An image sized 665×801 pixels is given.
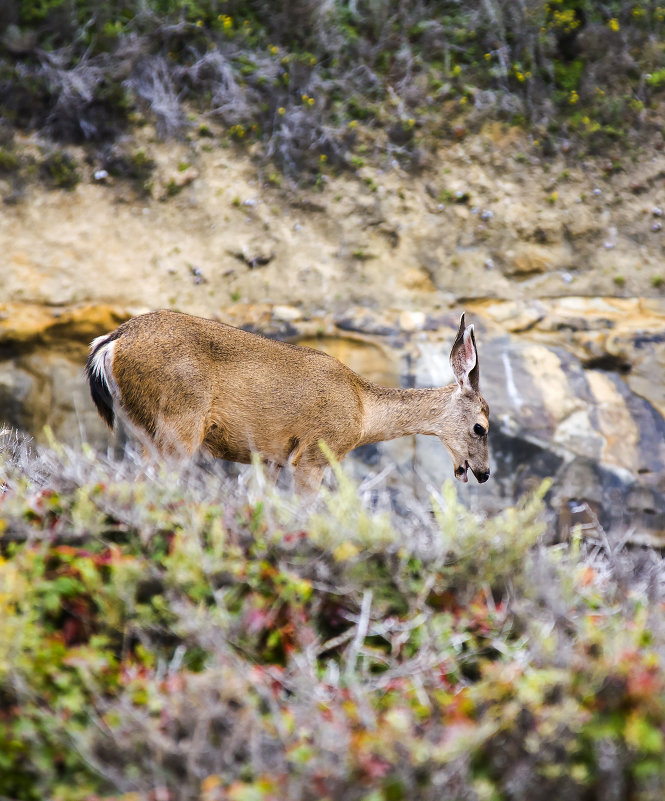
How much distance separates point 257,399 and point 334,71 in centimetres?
542

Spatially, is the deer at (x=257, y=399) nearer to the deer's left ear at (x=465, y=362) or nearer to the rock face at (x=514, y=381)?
the deer's left ear at (x=465, y=362)

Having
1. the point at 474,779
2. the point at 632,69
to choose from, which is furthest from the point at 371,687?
the point at 632,69

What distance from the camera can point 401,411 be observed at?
26.9 feet

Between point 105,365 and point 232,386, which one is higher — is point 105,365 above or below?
above

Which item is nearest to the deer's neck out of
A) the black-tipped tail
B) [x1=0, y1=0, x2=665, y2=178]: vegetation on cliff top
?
the black-tipped tail

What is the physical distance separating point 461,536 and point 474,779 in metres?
1.31

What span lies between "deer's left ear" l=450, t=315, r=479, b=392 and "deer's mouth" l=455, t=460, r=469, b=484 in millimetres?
701

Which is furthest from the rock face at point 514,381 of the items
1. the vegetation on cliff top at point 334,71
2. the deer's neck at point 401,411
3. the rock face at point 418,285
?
the vegetation on cliff top at point 334,71

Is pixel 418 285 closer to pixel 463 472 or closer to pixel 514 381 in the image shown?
pixel 514 381

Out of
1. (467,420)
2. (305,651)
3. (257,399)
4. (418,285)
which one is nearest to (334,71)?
(418,285)

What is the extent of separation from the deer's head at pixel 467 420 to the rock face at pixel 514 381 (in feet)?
3.35

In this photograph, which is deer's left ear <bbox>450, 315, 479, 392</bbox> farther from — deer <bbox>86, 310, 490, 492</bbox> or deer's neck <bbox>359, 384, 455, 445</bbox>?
deer's neck <bbox>359, 384, 455, 445</bbox>

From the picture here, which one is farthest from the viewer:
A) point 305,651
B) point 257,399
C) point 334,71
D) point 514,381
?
point 334,71

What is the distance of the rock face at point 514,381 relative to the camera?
9.29 metres
